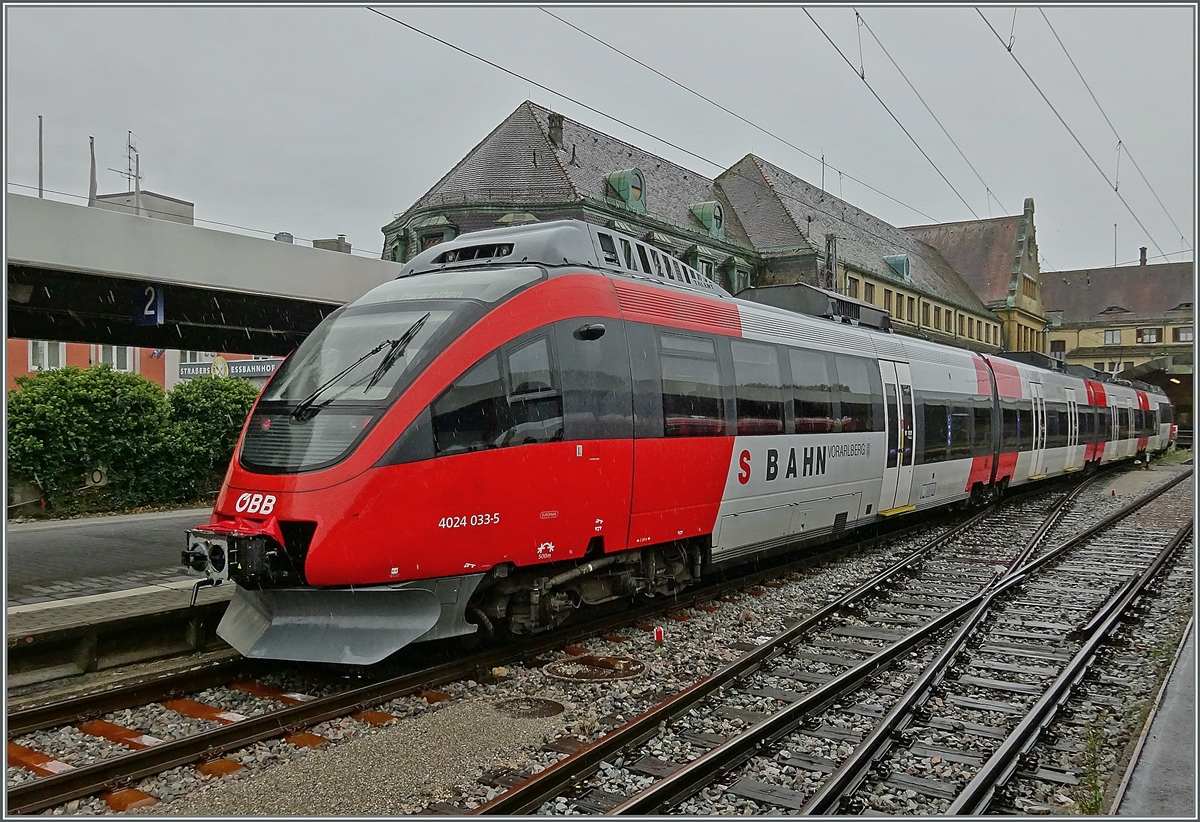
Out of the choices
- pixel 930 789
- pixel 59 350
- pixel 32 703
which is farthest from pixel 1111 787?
pixel 59 350

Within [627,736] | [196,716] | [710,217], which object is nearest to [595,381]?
A: [627,736]

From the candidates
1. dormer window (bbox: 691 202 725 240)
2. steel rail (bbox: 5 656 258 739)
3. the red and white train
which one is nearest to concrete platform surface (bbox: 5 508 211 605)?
steel rail (bbox: 5 656 258 739)

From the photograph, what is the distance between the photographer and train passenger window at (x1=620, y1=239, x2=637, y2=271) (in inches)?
372

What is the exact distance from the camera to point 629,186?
34469 mm

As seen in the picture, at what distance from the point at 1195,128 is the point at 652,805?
559cm

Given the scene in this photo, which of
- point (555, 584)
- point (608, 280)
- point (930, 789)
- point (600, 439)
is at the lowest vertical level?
point (930, 789)

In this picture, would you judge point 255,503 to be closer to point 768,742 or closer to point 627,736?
point 627,736

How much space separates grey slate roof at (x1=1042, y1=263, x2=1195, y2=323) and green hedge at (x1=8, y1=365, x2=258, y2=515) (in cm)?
7563

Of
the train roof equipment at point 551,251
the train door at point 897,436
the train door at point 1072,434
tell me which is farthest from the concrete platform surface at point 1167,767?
the train door at point 1072,434

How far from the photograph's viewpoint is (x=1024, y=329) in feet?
224

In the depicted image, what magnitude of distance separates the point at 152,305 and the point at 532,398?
248 inches

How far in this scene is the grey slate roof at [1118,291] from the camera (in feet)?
245

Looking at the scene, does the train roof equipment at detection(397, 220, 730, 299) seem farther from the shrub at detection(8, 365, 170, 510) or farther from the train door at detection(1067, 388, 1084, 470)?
the train door at detection(1067, 388, 1084, 470)

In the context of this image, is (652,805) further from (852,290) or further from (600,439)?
(852,290)
